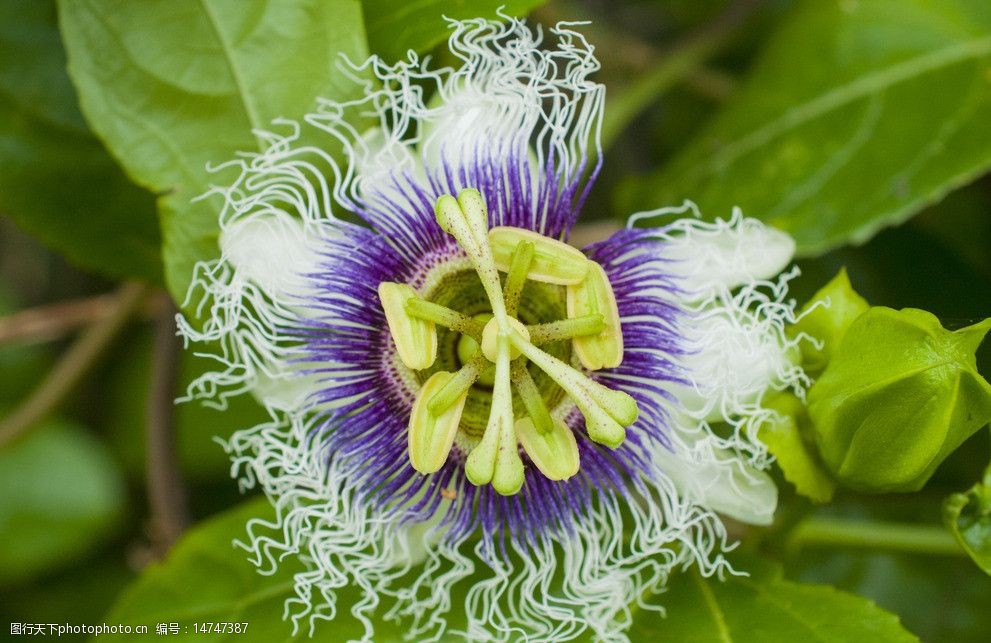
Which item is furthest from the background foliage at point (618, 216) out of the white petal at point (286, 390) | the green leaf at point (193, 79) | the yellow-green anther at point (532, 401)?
the yellow-green anther at point (532, 401)

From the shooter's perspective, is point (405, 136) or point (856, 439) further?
point (405, 136)

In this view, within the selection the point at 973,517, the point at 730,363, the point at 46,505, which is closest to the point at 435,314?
the point at 730,363

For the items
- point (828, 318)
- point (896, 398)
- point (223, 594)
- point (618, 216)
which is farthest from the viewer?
point (618, 216)

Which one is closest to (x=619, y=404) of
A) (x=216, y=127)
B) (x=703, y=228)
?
(x=703, y=228)

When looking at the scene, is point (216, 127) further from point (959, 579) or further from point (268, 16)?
point (959, 579)

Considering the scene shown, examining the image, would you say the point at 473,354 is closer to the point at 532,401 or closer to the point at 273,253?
the point at 532,401
